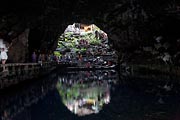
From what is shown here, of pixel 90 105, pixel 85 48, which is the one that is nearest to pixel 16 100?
pixel 90 105

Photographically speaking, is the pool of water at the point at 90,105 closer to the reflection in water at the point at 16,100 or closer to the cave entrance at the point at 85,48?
the reflection in water at the point at 16,100

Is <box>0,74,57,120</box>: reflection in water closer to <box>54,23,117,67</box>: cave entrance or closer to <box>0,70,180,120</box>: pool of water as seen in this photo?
<box>0,70,180,120</box>: pool of water

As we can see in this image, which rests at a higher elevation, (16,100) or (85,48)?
(85,48)

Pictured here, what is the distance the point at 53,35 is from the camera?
37.2 metres

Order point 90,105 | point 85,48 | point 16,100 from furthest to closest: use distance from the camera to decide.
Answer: point 85,48 → point 16,100 → point 90,105

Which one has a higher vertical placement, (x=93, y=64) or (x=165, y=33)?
(x=165, y=33)

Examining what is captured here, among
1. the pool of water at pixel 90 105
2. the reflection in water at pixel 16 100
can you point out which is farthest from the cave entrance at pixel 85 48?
the pool of water at pixel 90 105

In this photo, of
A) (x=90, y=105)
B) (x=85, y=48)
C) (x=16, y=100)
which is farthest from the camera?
(x=85, y=48)

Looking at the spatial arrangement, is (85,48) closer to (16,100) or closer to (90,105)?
(16,100)

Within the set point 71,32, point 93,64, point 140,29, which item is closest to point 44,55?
point 93,64

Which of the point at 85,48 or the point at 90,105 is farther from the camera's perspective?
the point at 85,48

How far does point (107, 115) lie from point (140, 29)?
63.1 feet

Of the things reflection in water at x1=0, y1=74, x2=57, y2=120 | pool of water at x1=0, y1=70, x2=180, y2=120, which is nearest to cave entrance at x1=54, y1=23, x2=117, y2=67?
reflection in water at x1=0, y1=74, x2=57, y2=120

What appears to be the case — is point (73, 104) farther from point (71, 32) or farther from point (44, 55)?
point (71, 32)
